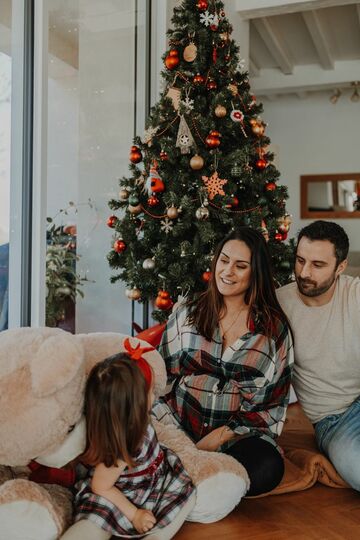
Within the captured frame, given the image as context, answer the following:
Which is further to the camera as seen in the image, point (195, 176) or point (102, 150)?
point (102, 150)

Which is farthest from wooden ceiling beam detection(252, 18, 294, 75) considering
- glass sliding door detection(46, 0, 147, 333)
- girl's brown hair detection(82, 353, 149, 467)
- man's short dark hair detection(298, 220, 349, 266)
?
girl's brown hair detection(82, 353, 149, 467)

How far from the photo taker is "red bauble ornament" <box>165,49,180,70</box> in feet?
10.8

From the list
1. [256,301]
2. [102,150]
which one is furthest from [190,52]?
[256,301]

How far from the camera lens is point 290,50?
683cm

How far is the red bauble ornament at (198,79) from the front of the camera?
10.7 feet

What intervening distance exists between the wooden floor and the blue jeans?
103mm

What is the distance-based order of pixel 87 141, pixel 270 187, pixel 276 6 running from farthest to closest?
pixel 276 6 → pixel 87 141 → pixel 270 187

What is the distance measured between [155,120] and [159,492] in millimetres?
2093

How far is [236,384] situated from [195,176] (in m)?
1.35

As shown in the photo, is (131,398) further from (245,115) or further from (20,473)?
(245,115)

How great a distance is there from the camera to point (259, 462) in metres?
2.10

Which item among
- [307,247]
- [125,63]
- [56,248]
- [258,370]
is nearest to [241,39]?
[125,63]

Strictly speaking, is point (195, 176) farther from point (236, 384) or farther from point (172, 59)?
point (236, 384)

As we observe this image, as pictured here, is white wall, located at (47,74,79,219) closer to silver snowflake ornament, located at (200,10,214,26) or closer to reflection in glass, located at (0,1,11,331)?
reflection in glass, located at (0,1,11,331)
